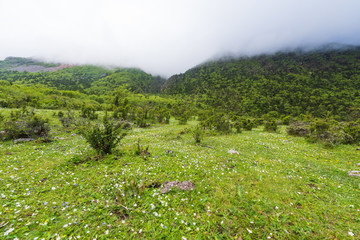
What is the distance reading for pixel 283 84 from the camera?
127 metres

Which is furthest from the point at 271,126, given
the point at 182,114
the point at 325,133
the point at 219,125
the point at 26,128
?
the point at 26,128

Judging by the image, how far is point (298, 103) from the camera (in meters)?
106

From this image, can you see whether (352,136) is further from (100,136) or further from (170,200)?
(100,136)

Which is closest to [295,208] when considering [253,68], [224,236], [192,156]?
[224,236]

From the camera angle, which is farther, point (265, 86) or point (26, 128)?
point (265, 86)

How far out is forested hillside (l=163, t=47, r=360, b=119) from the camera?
101 m

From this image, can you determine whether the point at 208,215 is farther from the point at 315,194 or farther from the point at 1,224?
the point at 1,224

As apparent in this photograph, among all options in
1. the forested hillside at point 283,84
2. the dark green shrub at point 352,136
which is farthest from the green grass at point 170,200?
the forested hillside at point 283,84

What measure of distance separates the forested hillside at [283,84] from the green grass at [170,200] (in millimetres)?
108028

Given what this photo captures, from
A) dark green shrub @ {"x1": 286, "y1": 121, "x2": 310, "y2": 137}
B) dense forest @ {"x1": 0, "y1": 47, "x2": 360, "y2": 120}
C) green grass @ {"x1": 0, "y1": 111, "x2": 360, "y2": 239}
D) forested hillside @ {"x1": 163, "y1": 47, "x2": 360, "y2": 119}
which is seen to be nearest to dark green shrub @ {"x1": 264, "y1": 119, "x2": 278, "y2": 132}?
dark green shrub @ {"x1": 286, "y1": 121, "x2": 310, "y2": 137}

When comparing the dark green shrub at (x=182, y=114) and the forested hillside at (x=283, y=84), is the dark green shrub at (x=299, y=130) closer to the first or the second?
the dark green shrub at (x=182, y=114)

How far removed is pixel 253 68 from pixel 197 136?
189805 millimetres

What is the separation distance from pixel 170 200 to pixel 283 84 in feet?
542

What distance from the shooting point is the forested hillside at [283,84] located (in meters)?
101
